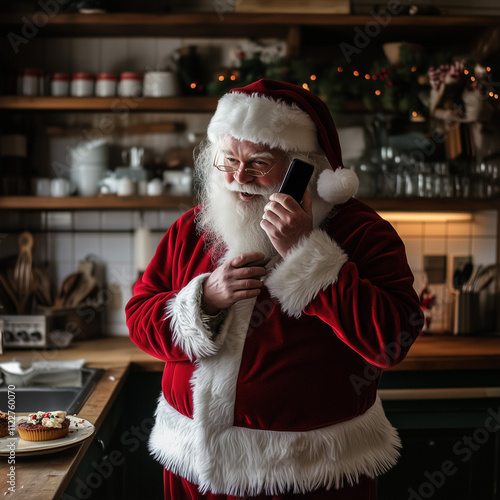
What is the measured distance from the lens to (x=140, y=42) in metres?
2.62

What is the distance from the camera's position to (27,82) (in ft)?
8.03

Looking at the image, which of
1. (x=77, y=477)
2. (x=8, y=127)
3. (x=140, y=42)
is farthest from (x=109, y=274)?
(x=77, y=477)

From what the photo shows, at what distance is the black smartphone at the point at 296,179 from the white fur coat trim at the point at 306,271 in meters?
0.09

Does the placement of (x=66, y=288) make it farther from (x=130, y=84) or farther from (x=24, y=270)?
(x=130, y=84)

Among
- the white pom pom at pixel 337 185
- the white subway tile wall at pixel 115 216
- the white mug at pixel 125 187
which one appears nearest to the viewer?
the white pom pom at pixel 337 185

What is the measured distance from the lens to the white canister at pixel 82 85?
2.44 meters

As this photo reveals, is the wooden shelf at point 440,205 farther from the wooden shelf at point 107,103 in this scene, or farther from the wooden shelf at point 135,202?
the wooden shelf at point 107,103

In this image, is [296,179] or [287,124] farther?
[287,124]

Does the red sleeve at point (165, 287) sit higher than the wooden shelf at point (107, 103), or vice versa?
the wooden shelf at point (107, 103)

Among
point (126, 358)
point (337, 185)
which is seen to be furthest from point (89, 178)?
point (337, 185)

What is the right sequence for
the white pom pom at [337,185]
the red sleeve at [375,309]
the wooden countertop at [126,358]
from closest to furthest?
the red sleeve at [375,309]
the white pom pom at [337,185]
the wooden countertop at [126,358]

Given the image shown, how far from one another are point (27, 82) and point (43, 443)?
1698mm

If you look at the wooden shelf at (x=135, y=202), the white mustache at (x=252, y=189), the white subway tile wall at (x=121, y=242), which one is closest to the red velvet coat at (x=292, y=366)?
the white mustache at (x=252, y=189)

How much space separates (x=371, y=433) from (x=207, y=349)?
39 centimetres
